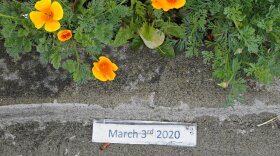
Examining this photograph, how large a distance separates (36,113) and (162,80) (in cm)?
78

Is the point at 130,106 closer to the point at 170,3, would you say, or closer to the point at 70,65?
the point at 70,65

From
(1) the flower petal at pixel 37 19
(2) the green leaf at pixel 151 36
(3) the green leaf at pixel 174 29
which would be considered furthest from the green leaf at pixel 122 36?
(1) the flower petal at pixel 37 19

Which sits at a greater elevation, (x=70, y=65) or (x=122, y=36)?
(x=122, y=36)

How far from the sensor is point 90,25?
222cm

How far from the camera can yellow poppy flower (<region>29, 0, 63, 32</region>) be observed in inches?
79.2

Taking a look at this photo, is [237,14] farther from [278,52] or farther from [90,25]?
[90,25]

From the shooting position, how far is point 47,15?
2.04 meters

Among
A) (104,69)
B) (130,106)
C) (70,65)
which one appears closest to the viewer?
(104,69)

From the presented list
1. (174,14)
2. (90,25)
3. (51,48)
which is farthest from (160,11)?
(51,48)

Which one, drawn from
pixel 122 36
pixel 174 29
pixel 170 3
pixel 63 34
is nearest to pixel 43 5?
pixel 63 34

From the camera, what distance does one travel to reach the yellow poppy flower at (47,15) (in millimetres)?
2012

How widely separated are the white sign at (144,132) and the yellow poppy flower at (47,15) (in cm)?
72

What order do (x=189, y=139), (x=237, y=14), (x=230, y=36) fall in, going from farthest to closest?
1. (x=189, y=139)
2. (x=230, y=36)
3. (x=237, y=14)

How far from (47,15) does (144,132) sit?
0.91 metres
